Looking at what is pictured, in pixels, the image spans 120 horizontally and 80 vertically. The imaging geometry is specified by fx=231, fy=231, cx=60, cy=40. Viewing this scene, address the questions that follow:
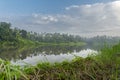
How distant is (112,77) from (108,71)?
156 millimetres

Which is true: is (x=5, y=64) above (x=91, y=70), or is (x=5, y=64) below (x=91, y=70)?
above

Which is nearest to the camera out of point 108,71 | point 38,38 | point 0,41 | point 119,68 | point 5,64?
point 5,64

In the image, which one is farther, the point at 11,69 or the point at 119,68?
the point at 119,68

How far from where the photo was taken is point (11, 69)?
49.9 inches

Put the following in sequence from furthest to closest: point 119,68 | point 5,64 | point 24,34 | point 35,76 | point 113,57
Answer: point 24,34 < point 113,57 < point 119,68 < point 35,76 < point 5,64

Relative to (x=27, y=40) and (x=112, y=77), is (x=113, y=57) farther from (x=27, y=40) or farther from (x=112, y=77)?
(x=27, y=40)

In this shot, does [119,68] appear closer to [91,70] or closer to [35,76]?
[91,70]

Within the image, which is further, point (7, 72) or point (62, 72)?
point (62, 72)

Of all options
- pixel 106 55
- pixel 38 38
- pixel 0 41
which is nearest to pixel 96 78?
pixel 106 55

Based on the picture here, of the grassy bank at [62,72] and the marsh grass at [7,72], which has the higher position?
the marsh grass at [7,72]

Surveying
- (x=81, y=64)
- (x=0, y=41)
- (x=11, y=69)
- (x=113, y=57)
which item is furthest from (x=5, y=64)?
(x=0, y=41)

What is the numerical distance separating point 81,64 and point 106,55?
47cm

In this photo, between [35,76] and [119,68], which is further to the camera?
[119,68]

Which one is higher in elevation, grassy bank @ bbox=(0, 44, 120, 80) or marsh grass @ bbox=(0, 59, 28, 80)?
marsh grass @ bbox=(0, 59, 28, 80)
